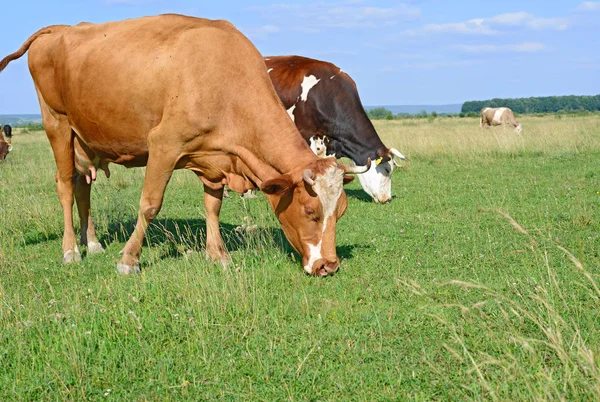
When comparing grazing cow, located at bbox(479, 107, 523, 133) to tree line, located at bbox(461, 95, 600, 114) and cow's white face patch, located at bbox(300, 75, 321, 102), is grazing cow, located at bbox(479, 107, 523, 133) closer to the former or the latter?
cow's white face patch, located at bbox(300, 75, 321, 102)

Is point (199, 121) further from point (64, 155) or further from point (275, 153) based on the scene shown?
point (64, 155)

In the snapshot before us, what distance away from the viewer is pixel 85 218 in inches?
334

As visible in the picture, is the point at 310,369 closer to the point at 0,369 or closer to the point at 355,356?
the point at 355,356

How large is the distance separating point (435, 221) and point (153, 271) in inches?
175

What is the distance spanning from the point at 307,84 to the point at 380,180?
227cm

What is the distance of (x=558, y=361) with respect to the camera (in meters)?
4.18

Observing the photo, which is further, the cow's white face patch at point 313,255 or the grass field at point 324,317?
the cow's white face patch at point 313,255

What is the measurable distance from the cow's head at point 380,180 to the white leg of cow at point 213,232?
4875 mm

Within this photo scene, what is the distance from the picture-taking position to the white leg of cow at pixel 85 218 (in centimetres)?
834

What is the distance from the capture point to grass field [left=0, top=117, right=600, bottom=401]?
408 centimetres

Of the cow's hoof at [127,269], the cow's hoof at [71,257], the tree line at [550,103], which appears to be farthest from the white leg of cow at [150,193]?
the tree line at [550,103]

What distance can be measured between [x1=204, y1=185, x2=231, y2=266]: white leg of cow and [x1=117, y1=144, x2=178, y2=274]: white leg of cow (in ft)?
2.42

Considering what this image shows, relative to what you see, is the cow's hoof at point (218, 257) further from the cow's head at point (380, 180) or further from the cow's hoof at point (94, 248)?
the cow's head at point (380, 180)

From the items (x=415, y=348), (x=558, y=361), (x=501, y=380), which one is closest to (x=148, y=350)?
(x=415, y=348)
